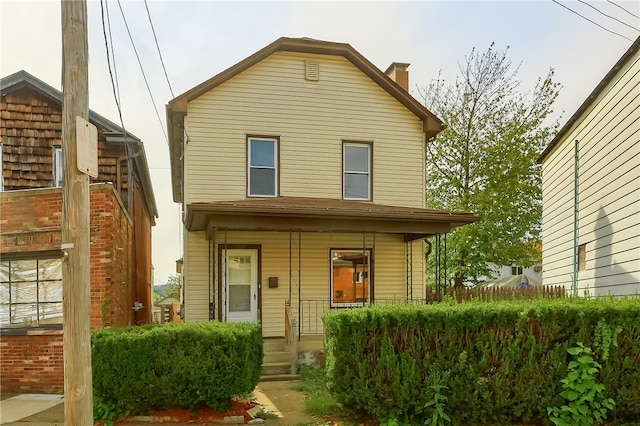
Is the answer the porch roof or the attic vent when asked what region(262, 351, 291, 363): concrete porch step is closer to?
the porch roof

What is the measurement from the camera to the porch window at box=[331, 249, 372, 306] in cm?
1256

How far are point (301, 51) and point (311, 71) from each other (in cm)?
57

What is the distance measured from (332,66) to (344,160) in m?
2.56

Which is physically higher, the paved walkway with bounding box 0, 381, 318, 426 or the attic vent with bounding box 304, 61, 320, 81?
the attic vent with bounding box 304, 61, 320, 81

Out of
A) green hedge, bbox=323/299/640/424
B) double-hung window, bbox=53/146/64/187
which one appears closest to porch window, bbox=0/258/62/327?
double-hung window, bbox=53/146/64/187

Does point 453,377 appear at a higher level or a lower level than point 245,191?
lower

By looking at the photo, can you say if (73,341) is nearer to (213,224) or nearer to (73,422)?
(73,422)

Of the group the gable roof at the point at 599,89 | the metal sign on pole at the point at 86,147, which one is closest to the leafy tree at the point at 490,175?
the gable roof at the point at 599,89

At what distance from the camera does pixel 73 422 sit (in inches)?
150

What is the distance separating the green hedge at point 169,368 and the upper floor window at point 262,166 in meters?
6.04

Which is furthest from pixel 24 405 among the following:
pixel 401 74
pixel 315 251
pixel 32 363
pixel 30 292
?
pixel 401 74

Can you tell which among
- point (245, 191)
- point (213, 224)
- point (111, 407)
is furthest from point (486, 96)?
point (111, 407)

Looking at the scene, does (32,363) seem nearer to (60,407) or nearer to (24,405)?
(24,405)

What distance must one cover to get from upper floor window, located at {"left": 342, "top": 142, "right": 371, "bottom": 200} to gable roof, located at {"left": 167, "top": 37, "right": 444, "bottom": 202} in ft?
5.60
